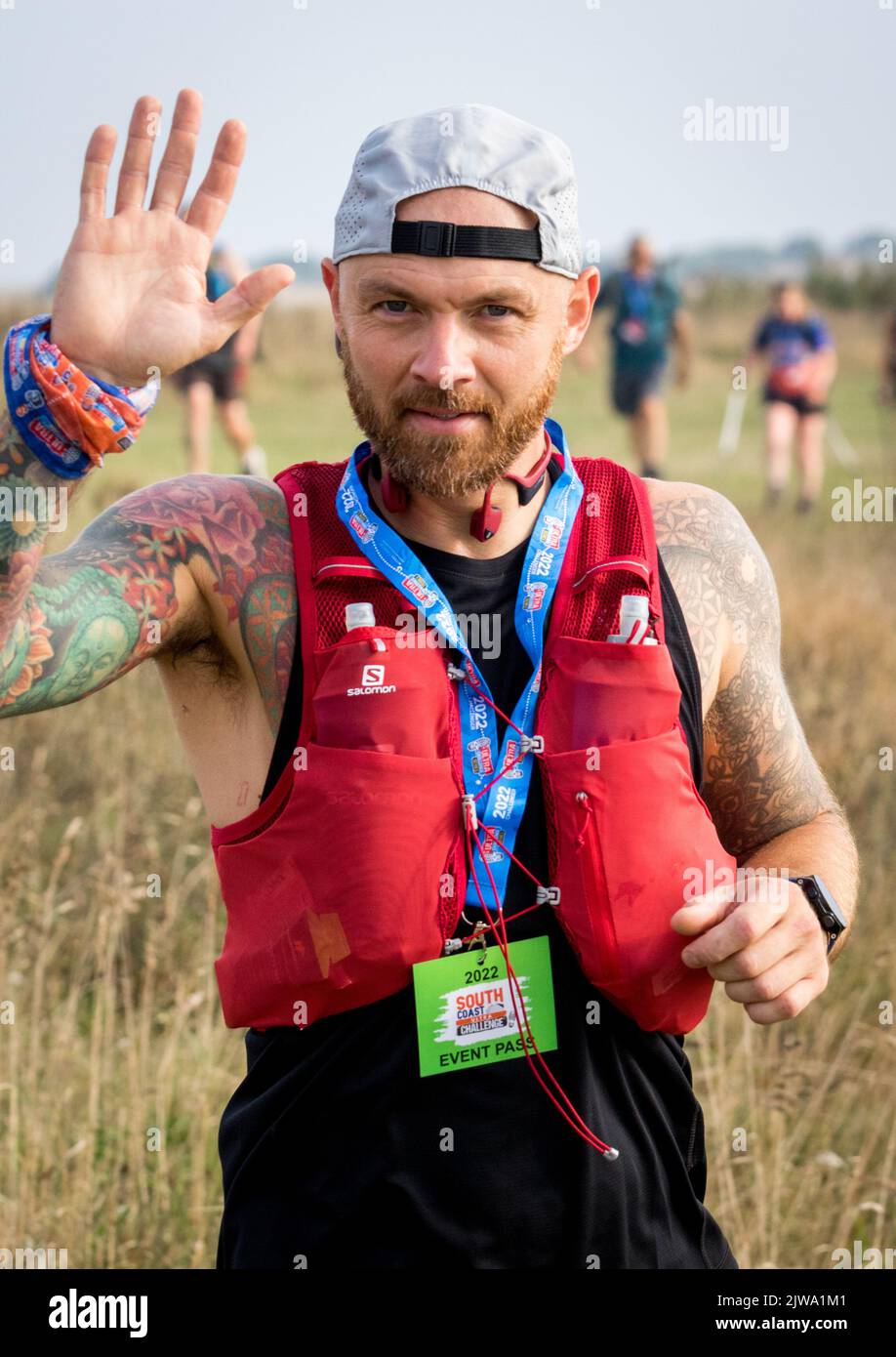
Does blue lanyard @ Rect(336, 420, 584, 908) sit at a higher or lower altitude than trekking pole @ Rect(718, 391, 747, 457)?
lower

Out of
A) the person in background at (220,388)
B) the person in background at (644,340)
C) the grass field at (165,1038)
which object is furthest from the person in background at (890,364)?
the grass field at (165,1038)

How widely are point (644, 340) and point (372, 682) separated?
441 inches

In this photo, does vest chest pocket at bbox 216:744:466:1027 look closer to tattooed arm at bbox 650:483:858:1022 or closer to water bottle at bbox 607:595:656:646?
water bottle at bbox 607:595:656:646

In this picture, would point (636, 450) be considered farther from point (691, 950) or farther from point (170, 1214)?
point (691, 950)

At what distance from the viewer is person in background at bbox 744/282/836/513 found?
14.6 meters

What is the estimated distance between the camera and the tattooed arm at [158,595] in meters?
2.40

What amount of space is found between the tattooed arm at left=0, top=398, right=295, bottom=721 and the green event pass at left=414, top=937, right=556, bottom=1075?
0.54m

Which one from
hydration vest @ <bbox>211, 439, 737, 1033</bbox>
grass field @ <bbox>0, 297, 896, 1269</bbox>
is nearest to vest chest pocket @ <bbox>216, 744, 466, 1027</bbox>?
hydration vest @ <bbox>211, 439, 737, 1033</bbox>

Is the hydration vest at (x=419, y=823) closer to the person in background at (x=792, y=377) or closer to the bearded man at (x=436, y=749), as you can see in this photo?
the bearded man at (x=436, y=749)

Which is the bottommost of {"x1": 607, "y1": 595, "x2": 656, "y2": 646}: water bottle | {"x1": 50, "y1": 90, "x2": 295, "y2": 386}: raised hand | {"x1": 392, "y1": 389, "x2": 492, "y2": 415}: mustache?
{"x1": 607, "y1": 595, "x2": 656, "y2": 646}: water bottle

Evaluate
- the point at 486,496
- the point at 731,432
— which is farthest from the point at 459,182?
the point at 731,432

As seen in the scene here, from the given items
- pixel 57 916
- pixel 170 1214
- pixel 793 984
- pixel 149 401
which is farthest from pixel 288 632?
pixel 57 916

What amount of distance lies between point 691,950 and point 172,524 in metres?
1.12

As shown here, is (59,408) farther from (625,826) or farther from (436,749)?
(625,826)
